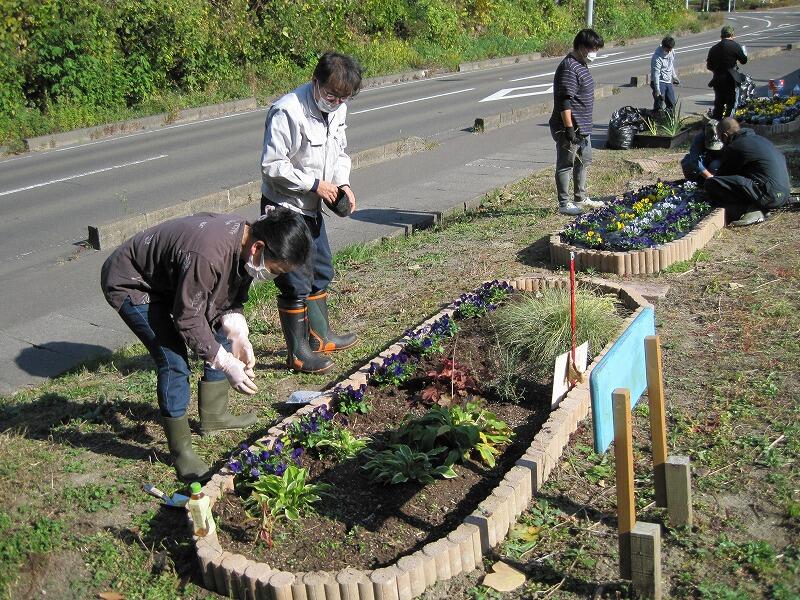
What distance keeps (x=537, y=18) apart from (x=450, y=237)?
34836mm

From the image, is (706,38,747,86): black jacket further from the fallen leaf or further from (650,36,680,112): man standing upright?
the fallen leaf

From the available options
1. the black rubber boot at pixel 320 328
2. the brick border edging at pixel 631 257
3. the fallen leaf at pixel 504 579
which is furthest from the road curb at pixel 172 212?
the fallen leaf at pixel 504 579

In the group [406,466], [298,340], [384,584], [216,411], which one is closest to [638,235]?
[298,340]

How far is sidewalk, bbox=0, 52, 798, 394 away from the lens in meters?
6.91

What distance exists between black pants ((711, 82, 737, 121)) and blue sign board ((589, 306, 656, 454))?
11.5 m

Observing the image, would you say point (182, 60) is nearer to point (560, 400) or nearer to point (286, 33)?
point (286, 33)

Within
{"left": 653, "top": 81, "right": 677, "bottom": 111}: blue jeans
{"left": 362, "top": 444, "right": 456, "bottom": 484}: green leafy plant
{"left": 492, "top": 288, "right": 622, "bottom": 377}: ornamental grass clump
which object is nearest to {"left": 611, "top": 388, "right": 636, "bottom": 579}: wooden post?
{"left": 362, "top": 444, "right": 456, "bottom": 484}: green leafy plant

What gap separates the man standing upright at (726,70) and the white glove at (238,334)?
12.1m

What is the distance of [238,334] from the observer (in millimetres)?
4449

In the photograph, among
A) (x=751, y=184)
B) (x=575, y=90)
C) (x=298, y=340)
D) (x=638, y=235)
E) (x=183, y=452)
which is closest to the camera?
(x=183, y=452)

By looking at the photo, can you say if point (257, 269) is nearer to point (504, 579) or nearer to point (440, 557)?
point (440, 557)

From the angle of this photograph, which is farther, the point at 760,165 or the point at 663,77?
the point at 663,77

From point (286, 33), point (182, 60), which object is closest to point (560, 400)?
point (182, 60)

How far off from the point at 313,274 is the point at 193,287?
6.00 ft
